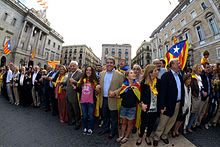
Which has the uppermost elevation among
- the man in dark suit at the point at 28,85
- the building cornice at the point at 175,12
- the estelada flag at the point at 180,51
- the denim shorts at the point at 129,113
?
the building cornice at the point at 175,12

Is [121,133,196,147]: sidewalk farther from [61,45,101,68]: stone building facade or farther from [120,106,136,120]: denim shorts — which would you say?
[61,45,101,68]: stone building facade

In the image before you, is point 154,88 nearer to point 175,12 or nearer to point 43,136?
point 43,136

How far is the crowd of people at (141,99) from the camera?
222 centimetres

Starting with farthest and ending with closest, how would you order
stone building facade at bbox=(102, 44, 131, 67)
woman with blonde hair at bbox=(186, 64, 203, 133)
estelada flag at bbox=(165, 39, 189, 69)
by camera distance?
stone building facade at bbox=(102, 44, 131, 67) < estelada flag at bbox=(165, 39, 189, 69) < woman with blonde hair at bbox=(186, 64, 203, 133)

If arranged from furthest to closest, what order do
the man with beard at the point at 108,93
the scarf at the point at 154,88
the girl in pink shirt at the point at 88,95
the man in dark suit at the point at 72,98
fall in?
the man in dark suit at the point at 72,98 < the girl in pink shirt at the point at 88,95 < the man with beard at the point at 108,93 < the scarf at the point at 154,88

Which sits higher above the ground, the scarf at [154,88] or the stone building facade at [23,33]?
the stone building facade at [23,33]

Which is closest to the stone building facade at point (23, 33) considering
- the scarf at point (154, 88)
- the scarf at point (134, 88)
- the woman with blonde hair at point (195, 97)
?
the scarf at point (134, 88)

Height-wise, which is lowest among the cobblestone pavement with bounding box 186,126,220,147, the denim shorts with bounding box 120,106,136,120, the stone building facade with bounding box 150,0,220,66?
the cobblestone pavement with bounding box 186,126,220,147

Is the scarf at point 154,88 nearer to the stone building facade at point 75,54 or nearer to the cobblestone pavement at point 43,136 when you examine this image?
the cobblestone pavement at point 43,136

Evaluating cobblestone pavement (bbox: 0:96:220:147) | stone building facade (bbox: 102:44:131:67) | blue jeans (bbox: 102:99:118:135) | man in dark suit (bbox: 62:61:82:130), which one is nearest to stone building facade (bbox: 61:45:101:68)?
stone building facade (bbox: 102:44:131:67)

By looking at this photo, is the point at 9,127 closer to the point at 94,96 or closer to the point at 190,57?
the point at 94,96

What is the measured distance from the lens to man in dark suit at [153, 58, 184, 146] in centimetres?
218

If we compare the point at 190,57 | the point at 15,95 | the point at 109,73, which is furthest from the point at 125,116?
the point at 190,57

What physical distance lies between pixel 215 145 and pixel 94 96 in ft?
10.9
